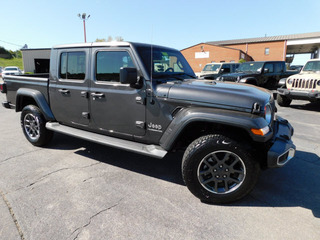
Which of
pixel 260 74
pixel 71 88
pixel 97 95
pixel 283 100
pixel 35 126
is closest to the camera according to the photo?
pixel 97 95

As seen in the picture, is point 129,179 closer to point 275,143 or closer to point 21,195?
point 21,195

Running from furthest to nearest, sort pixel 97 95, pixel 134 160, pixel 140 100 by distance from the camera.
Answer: pixel 134 160, pixel 97 95, pixel 140 100

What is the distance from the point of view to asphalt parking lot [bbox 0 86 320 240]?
2.20m

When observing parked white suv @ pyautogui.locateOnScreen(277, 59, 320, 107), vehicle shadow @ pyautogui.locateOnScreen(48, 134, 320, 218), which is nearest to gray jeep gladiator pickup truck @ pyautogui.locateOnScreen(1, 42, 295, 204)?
vehicle shadow @ pyautogui.locateOnScreen(48, 134, 320, 218)

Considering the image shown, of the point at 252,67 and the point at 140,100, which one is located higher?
the point at 252,67

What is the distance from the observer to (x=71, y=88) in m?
3.69

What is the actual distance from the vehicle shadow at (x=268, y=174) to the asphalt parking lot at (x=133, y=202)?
0.01 metres

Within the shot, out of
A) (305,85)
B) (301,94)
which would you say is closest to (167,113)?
(301,94)

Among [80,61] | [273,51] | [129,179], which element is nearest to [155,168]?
[129,179]

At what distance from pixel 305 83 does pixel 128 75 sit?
6.95m

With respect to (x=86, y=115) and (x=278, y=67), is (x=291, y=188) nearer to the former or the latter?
(x=86, y=115)

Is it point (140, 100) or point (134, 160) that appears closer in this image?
point (140, 100)

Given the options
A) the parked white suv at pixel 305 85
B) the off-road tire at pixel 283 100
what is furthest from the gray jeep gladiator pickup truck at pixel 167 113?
the off-road tire at pixel 283 100

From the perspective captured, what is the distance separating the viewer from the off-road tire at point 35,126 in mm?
4188
